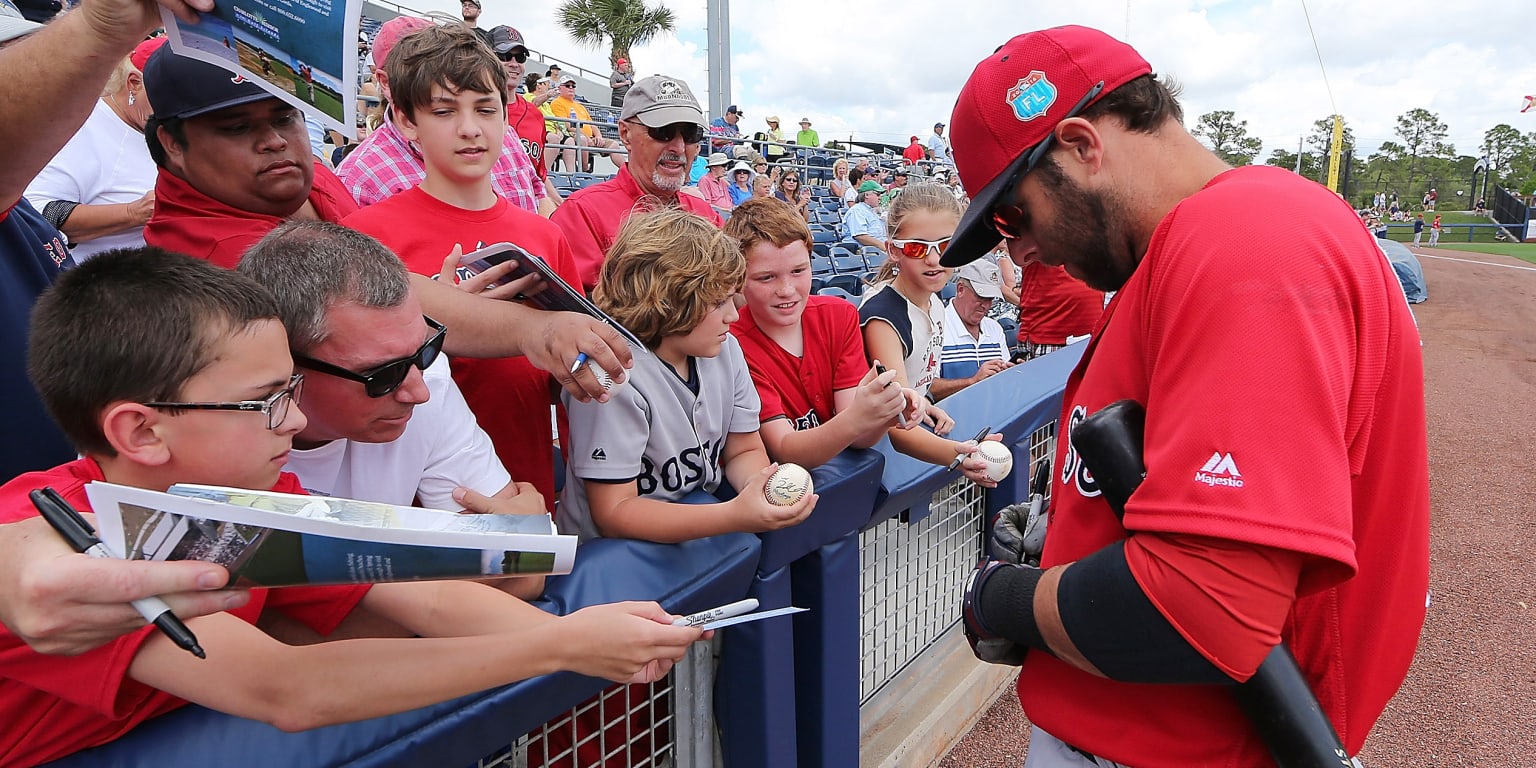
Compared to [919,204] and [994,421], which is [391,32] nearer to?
[919,204]

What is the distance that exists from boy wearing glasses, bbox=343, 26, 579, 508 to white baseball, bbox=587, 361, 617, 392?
54 centimetres

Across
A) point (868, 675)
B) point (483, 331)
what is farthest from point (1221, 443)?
point (868, 675)

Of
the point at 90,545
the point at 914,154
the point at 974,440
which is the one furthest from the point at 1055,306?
the point at 914,154

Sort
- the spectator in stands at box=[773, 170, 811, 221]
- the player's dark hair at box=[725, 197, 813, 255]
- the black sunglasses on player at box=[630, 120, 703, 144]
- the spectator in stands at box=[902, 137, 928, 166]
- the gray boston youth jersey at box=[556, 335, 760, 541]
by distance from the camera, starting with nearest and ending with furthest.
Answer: the gray boston youth jersey at box=[556, 335, 760, 541], the player's dark hair at box=[725, 197, 813, 255], the black sunglasses on player at box=[630, 120, 703, 144], the spectator in stands at box=[773, 170, 811, 221], the spectator in stands at box=[902, 137, 928, 166]

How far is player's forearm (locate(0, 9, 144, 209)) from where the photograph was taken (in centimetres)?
132

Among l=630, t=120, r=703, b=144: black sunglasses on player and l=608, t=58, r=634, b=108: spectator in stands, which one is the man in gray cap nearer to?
l=630, t=120, r=703, b=144: black sunglasses on player

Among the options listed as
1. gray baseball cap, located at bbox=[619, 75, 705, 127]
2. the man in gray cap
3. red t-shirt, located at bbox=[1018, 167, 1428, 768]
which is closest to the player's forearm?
red t-shirt, located at bbox=[1018, 167, 1428, 768]

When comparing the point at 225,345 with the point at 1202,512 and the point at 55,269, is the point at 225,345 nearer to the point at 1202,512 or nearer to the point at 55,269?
the point at 55,269

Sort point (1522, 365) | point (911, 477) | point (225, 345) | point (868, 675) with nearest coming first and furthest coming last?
point (225, 345), point (911, 477), point (868, 675), point (1522, 365)

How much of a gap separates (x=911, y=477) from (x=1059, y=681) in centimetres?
99

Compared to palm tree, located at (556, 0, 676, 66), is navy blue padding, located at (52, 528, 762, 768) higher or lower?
lower

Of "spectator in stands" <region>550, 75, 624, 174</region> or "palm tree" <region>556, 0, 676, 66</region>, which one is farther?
"palm tree" <region>556, 0, 676, 66</region>

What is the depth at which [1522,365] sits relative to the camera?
991cm

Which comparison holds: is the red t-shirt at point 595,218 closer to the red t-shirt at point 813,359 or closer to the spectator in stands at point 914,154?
the red t-shirt at point 813,359
